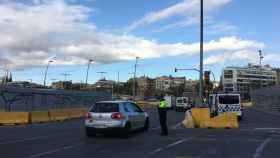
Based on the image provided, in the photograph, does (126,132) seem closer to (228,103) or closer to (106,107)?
(106,107)

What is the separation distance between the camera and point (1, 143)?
17781mm

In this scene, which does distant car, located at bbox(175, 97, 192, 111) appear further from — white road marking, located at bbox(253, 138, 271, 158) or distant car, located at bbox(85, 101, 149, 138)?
white road marking, located at bbox(253, 138, 271, 158)

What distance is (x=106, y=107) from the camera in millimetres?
20922

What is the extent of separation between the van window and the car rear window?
2073 centimetres

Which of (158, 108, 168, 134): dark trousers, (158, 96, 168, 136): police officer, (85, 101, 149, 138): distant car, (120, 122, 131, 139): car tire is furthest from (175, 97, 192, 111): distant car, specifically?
(120, 122, 131, 139): car tire

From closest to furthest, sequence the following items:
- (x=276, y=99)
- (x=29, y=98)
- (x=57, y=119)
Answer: (x=57, y=119)
(x=29, y=98)
(x=276, y=99)

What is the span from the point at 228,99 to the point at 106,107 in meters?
21.3

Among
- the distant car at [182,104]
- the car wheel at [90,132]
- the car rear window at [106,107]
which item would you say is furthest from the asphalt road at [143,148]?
the distant car at [182,104]

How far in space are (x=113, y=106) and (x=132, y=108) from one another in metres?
1.72

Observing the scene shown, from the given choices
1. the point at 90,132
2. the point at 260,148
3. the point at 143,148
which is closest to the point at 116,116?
the point at 90,132

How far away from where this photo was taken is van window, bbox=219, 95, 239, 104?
4041 cm

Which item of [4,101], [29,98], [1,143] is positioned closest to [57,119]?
[4,101]

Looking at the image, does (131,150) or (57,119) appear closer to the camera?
(131,150)

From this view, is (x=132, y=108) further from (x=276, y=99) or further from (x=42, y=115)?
(x=276, y=99)
